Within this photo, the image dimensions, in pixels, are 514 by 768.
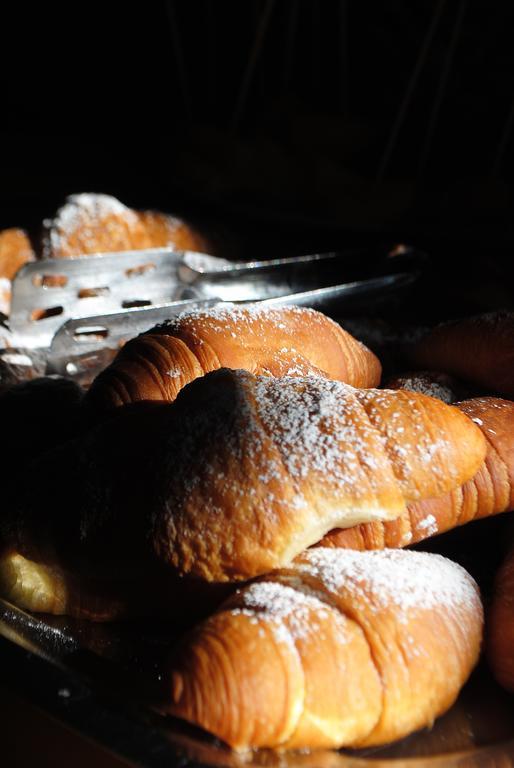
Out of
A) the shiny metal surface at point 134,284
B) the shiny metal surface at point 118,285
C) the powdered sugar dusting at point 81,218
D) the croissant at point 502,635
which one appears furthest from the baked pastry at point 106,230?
the croissant at point 502,635

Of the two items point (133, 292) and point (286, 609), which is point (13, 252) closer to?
point (133, 292)

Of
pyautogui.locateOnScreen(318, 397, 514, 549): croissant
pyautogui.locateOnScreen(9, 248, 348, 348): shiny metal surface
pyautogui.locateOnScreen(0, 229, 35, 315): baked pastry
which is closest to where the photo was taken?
pyautogui.locateOnScreen(318, 397, 514, 549): croissant

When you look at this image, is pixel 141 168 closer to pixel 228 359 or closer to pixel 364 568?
pixel 228 359

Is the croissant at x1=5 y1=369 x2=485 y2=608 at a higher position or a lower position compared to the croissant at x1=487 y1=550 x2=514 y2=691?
higher

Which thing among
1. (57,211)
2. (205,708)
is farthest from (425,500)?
(57,211)

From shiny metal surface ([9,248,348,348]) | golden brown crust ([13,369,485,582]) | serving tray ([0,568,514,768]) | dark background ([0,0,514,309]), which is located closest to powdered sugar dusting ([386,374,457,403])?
golden brown crust ([13,369,485,582])

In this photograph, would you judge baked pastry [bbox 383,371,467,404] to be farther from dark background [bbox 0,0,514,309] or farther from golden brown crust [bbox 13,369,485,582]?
dark background [bbox 0,0,514,309]
